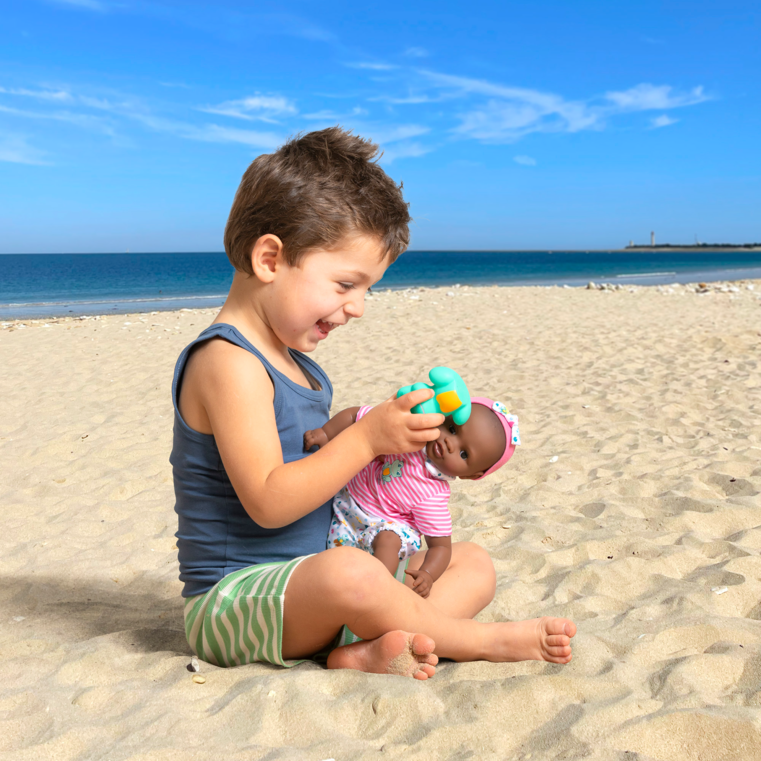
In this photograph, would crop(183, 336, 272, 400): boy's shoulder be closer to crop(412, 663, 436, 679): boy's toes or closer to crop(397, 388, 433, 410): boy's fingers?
crop(397, 388, 433, 410): boy's fingers

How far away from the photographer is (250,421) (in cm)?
172

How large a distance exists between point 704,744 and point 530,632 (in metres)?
0.53

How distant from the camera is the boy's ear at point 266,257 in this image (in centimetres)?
181

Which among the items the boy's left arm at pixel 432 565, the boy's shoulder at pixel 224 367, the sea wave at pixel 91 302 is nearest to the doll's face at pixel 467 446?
the boy's left arm at pixel 432 565

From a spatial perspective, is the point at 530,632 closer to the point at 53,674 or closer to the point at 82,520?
the point at 53,674

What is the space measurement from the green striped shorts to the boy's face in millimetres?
652

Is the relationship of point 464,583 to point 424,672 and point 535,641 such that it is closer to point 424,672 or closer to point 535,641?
point 535,641

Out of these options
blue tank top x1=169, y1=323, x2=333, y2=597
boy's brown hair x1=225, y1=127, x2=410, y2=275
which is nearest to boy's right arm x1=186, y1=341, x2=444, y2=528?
blue tank top x1=169, y1=323, x2=333, y2=597

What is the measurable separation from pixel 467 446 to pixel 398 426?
38 centimetres

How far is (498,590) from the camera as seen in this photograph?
8.29 feet

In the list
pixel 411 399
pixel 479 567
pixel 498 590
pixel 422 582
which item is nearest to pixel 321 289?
pixel 411 399

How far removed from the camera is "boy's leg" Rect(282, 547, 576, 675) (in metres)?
1.68

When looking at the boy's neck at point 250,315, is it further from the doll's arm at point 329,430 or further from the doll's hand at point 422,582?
the doll's hand at point 422,582

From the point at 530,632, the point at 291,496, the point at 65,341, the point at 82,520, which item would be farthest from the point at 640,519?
the point at 65,341
